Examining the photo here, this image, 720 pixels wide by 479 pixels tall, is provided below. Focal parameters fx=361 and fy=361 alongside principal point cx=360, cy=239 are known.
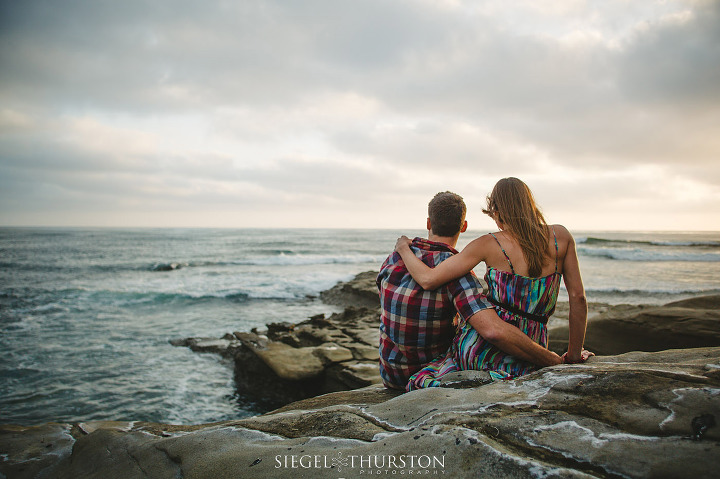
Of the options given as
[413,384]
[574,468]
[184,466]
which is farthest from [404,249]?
[184,466]

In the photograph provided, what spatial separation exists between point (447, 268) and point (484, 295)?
12.4 inches

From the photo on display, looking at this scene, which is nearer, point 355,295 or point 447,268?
point 447,268

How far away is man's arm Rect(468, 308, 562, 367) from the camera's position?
2.26m

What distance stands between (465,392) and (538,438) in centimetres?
69

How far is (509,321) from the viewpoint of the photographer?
2.49 m

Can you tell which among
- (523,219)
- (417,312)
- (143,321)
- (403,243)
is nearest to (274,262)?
(143,321)

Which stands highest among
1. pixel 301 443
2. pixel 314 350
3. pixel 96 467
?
pixel 301 443

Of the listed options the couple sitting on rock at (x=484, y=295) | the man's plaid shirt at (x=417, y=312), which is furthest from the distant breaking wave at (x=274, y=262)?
the couple sitting on rock at (x=484, y=295)

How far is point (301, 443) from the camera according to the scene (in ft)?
6.15

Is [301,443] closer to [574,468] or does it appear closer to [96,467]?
[574,468]

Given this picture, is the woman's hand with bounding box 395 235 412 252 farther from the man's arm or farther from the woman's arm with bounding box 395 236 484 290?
the man's arm

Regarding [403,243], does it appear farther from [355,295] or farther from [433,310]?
[355,295]

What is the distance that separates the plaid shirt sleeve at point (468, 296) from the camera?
2.33 metres

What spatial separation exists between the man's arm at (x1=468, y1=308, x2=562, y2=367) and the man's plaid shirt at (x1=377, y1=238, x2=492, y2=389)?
0.34 ft
